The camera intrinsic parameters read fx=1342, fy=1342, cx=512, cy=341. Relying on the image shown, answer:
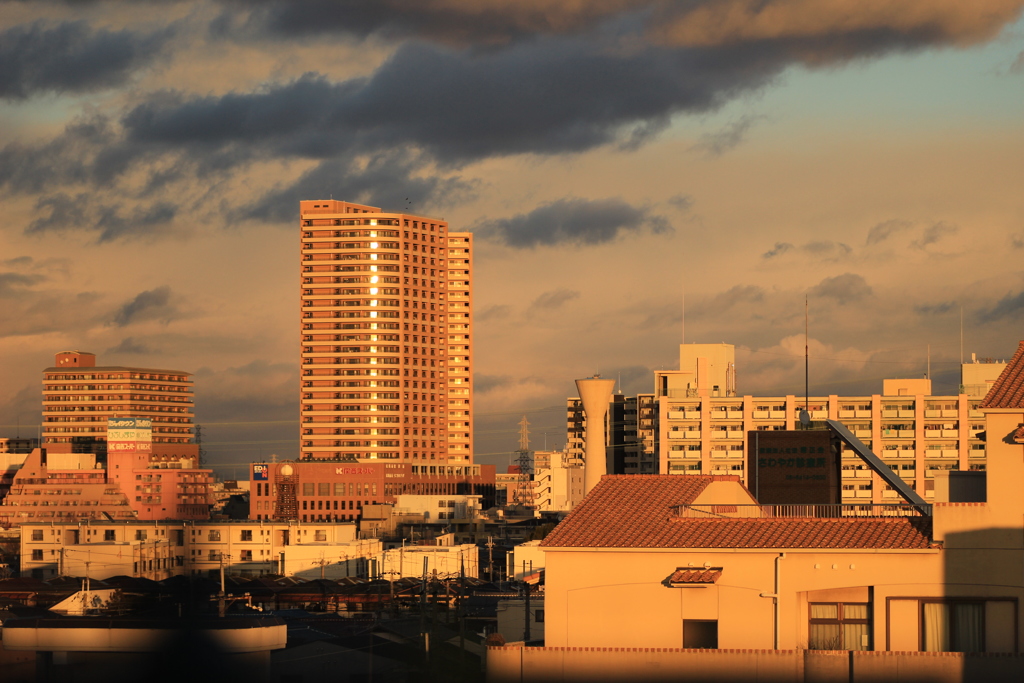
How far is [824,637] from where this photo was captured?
37688 mm

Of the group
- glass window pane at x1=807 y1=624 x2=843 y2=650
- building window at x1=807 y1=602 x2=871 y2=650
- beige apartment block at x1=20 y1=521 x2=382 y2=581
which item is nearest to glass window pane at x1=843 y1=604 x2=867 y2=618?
building window at x1=807 y1=602 x2=871 y2=650

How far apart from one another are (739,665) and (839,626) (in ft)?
10.6

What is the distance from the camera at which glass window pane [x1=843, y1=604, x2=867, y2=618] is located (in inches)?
1476

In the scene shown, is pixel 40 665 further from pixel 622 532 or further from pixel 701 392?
pixel 701 392

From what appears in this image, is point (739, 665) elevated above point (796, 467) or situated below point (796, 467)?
below

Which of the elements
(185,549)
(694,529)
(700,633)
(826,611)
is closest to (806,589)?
(826,611)

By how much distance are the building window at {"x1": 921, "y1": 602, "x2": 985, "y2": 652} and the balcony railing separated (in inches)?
136

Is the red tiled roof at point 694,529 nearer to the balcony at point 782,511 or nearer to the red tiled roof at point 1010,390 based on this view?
the balcony at point 782,511

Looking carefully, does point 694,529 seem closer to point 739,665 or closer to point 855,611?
point 739,665

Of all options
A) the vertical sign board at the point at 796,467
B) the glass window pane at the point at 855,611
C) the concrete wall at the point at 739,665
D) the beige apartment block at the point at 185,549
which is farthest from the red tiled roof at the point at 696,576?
the beige apartment block at the point at 185,549

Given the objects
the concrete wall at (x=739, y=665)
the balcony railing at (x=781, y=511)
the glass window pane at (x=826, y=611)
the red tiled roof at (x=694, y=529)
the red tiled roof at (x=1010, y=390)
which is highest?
the red tiled roof at (x=1010, y=390)

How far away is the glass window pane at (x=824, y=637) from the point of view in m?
37.6

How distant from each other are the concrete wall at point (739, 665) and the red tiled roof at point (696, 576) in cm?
194

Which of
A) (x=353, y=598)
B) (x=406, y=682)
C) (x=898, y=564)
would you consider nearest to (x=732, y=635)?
(x=898, y=564)
